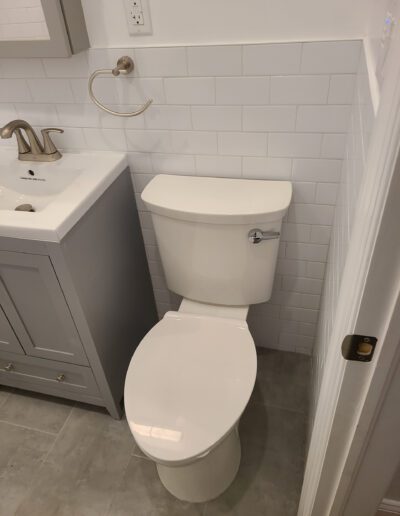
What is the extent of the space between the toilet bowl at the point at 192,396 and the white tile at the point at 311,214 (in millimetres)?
405

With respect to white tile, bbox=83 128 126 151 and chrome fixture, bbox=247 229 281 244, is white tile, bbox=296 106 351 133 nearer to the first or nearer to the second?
chrome fixture, bbox=247 229 281 244

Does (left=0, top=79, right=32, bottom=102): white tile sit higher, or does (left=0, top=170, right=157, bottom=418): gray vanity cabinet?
(left=0, top=79, right=32, bottom=102): white tile

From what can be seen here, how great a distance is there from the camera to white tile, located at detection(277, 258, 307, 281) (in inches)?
56.7

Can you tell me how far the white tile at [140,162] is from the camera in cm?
135

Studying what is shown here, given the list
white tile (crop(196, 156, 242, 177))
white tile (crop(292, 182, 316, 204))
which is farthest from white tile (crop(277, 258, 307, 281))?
white tile (crop(196, 156, 242, 177))

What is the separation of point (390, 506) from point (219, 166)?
1.05 m

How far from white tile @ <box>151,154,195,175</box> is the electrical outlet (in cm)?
37

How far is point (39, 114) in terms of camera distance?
4.41 feet

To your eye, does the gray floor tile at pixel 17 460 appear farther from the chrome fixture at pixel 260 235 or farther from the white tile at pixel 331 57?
the white tile at pixel 331 57

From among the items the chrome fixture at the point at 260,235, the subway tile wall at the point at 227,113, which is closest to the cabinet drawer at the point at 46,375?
the subway tile wall at the point at 227,113

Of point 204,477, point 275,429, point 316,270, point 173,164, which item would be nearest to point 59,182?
point 173,164

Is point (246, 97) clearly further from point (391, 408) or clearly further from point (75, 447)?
point (75, 447)

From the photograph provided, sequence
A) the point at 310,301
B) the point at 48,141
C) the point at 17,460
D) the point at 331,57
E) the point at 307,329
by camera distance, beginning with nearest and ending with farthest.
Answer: the point at 331,57, the point at 48,141, the point at 17,460, the point at 310,301, the point at 307,329

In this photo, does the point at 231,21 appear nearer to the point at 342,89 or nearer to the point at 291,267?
→ the point at 342,89
